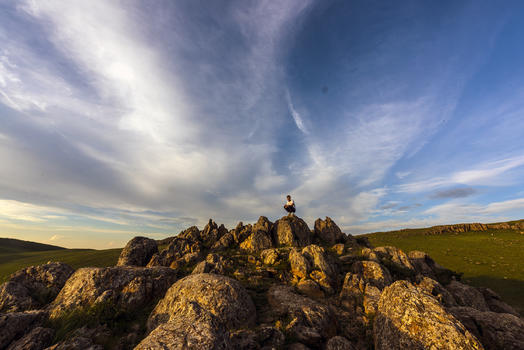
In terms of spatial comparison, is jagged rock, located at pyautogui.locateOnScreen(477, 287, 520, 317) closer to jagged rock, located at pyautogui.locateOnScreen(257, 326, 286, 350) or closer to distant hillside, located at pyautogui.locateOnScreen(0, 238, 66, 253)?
jagged rock, located at pyautogui.locateOnScreen(257, 326, 286, 350)

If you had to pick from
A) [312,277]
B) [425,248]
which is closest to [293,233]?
[312,277]

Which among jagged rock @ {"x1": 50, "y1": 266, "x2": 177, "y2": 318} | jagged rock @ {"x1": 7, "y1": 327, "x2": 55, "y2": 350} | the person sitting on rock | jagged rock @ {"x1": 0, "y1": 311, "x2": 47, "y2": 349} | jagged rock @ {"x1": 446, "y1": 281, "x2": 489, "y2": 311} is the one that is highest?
the person sitting on rock

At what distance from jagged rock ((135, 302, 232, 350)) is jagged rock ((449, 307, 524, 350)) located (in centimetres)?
1595

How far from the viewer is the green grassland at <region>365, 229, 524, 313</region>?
113ft

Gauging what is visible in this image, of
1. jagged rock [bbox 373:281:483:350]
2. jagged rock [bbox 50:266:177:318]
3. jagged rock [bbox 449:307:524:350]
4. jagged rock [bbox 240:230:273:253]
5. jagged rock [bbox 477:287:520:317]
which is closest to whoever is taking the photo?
jagged rock [bbox 373:281:483:350]

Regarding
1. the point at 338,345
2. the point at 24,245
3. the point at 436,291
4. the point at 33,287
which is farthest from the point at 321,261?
the point at 24,245

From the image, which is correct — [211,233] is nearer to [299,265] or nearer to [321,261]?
[299,265]

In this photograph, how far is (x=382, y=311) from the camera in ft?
40.8

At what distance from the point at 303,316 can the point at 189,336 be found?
31.4 ft

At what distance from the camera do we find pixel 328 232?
3519cm

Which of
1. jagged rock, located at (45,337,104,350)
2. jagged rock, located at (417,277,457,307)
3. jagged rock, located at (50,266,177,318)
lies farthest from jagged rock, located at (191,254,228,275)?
jagged rock, located at (417,277,457,307)

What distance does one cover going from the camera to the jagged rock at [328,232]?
34594 millimetres

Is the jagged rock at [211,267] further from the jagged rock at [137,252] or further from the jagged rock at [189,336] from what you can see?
the jagged rock at [189,336]

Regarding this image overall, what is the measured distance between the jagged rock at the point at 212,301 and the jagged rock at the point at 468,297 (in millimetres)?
24203
